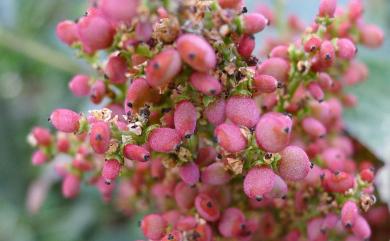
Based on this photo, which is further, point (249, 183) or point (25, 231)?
point (25, 231)

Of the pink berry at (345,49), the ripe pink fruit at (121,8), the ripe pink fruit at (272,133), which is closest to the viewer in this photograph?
the ripe pink fruit at (121,8)

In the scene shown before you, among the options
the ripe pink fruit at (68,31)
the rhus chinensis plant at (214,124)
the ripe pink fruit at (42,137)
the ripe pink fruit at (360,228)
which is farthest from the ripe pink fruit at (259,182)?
the ripe pink fruit at (42,137)

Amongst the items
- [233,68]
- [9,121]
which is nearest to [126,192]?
[233,68]

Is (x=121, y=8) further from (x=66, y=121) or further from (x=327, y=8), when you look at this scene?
(x=327, y=8)

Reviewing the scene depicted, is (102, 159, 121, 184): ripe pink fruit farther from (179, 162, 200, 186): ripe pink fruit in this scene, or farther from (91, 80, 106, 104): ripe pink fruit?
(91, 80, 106, 104): ripe pink fruit

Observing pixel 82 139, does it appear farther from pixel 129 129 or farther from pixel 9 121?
pixel 9 121

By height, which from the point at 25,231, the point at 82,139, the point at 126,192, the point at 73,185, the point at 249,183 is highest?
the point at 249,183

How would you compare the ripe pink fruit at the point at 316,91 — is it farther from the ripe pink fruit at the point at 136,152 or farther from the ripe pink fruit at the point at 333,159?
the ripe pink fruit at the point at 136,152
